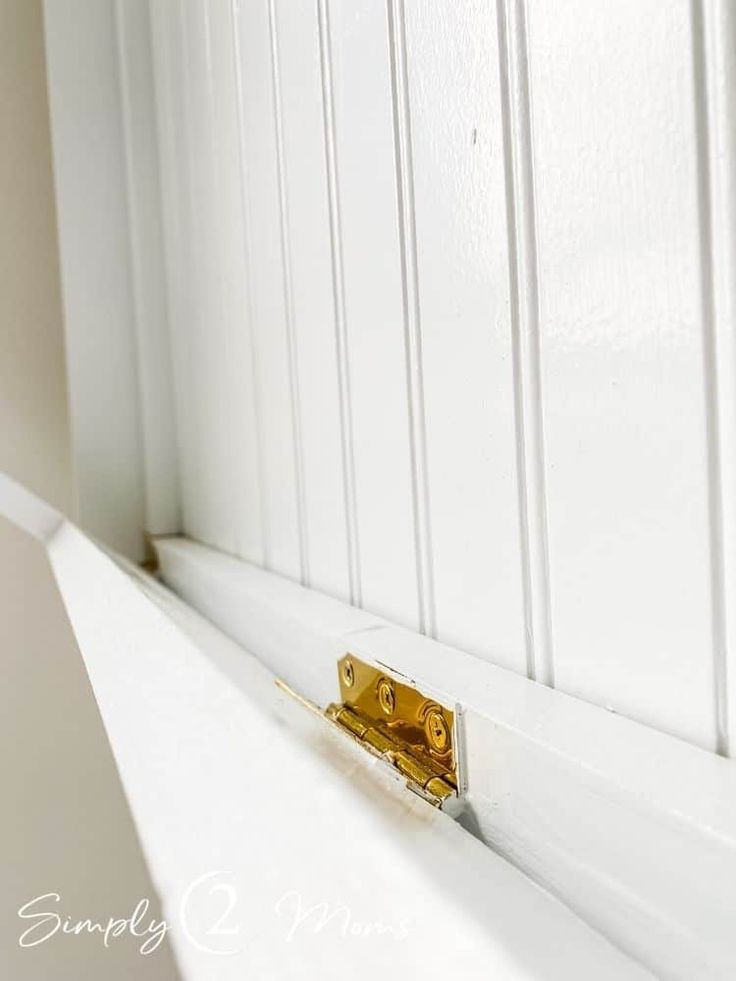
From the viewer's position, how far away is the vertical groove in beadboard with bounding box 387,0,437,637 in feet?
1.52

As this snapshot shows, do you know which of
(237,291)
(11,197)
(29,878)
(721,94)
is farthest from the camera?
(11,197)

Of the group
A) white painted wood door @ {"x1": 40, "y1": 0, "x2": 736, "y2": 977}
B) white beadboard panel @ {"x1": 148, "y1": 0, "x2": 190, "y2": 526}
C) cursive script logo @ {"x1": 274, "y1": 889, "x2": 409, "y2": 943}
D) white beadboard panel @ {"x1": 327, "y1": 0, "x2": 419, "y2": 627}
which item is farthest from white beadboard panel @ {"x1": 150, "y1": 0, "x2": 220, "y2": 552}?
cursive script logo @ {"x1": 274, "y1": 889, "x2": 409, "y2": 943}

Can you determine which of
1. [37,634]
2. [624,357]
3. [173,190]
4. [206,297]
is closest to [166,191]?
[173,190]

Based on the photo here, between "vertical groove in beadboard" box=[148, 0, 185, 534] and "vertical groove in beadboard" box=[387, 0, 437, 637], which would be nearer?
"vertical groove in beadboard" box=[387, 0, 437, 637]

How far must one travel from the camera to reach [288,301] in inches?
25.3

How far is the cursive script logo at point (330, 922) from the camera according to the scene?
0.25 m

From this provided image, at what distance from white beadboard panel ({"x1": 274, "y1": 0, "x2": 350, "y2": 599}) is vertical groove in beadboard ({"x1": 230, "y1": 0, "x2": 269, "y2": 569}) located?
93mm

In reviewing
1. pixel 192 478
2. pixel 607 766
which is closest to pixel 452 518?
pixel 607 766

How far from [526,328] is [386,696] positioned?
7.5 inches

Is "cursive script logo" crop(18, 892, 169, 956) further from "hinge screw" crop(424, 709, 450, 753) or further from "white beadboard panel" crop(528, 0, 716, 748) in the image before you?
"white beadboard panel" crop(528, 0, 716, 748)

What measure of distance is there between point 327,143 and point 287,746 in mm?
398

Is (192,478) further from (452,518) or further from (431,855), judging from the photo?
(431,855)

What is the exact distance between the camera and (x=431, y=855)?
11.5 inches

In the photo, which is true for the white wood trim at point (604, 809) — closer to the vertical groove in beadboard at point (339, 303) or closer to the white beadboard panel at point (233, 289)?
the vertical groove in beadboard at point (339, 303)
